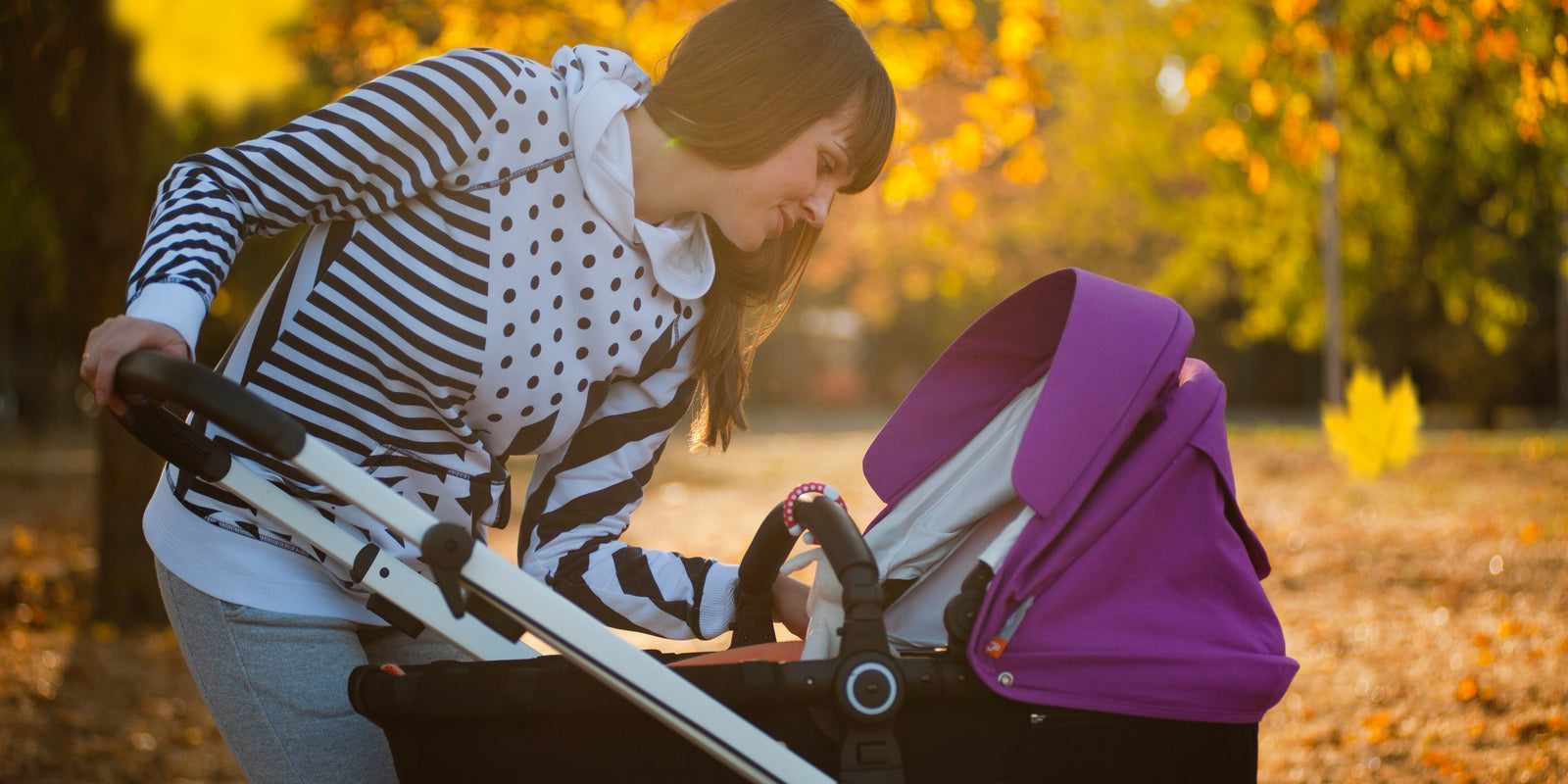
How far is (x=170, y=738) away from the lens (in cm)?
414

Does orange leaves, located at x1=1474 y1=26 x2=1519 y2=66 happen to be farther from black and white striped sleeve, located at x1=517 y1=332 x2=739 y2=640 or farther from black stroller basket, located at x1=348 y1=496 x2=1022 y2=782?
black stroller basket, located at x1=348 y1=496 x2=1022 y2=782

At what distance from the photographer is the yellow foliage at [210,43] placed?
4402 millimetres

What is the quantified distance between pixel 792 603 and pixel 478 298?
0.68 m

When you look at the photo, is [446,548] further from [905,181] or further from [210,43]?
[905,181]

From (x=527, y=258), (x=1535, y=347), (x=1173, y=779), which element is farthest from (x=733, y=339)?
(x=1535, y=347)

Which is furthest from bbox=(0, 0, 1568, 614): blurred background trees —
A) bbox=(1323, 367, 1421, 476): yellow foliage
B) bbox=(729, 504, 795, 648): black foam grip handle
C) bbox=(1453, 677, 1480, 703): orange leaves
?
bbox=(729, 504, 795, 648): black foam grip handle

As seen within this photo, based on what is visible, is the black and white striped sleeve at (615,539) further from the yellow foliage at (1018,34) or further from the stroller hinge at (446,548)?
the yellow foliage at (1018,34)

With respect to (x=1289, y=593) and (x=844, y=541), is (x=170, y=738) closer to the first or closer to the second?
(x=844, y=541)

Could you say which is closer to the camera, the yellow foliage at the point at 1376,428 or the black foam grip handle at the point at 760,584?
the black foam grip handle at the point at 760,584

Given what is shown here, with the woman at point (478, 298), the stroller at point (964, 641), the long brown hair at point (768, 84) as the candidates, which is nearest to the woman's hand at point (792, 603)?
the woman at point (478, 298)

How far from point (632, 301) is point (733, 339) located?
262 millimetres

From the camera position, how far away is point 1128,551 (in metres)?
1.44

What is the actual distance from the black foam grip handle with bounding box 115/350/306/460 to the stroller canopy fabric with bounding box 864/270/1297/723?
841 mm

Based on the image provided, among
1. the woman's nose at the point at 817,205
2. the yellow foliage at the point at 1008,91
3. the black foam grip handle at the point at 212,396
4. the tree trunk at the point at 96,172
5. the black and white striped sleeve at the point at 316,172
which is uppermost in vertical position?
the black and white striped sleeve at the point at 316,172
